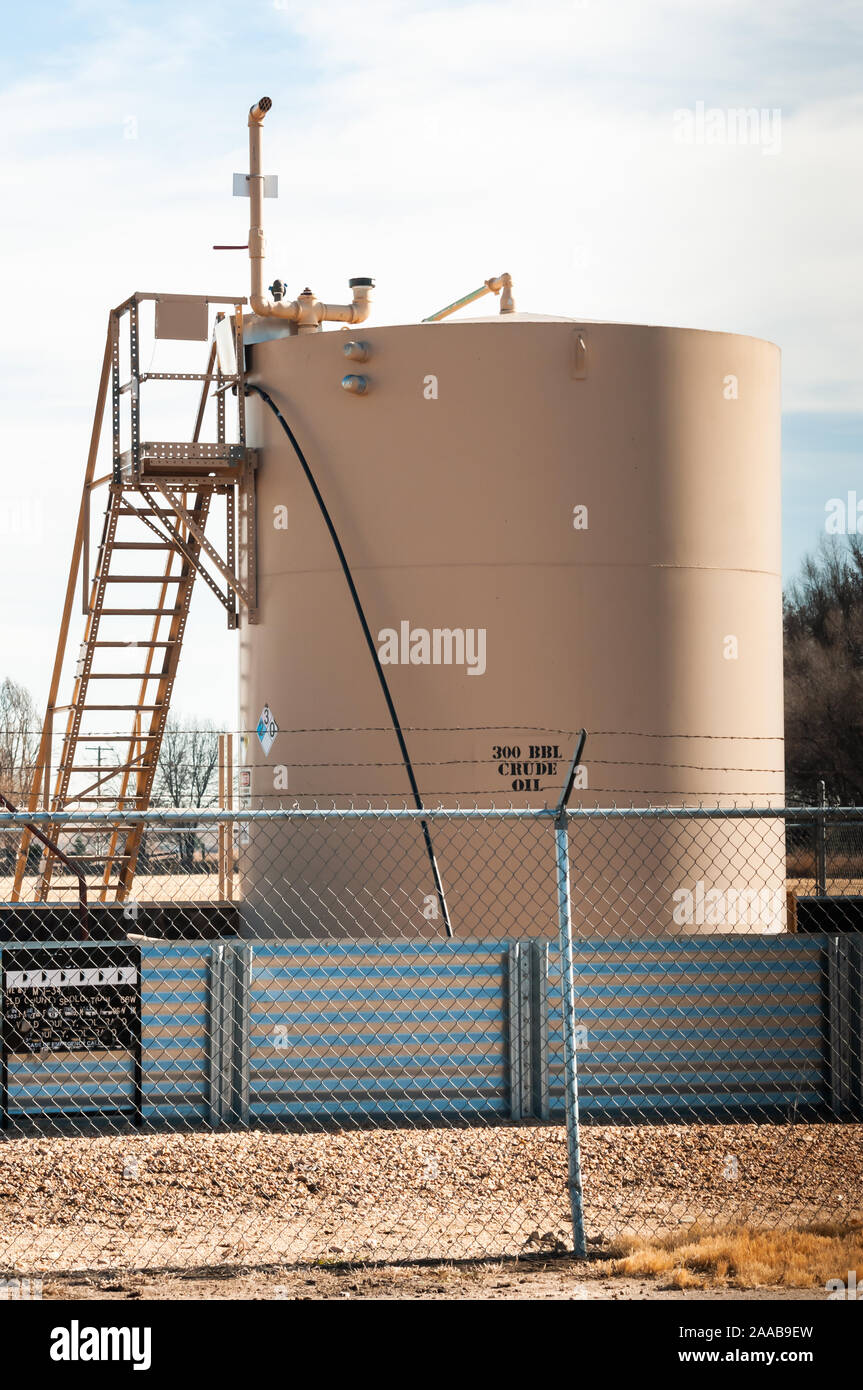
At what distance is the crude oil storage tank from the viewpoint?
14.6m

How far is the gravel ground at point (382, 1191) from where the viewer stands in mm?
7883

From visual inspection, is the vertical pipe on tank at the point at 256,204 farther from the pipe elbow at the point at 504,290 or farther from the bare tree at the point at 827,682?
the bare tree at the point at 827,682

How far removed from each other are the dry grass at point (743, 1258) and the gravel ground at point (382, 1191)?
41cm

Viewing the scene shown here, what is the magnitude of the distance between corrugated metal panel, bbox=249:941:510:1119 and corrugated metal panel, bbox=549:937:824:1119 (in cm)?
47

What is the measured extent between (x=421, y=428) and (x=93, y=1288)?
30.2 ft

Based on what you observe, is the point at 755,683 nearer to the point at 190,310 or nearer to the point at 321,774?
the point at 321,774

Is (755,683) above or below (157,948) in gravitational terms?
above

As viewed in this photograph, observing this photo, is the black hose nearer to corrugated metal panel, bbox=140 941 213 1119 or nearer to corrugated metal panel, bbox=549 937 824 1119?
corrugated metal panel, bbox=549 937 824 1119

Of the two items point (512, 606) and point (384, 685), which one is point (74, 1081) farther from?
point (512, 606)

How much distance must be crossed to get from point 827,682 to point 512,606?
126ft

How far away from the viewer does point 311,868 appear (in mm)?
15273

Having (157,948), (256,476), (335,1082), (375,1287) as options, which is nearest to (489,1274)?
(375,1287)

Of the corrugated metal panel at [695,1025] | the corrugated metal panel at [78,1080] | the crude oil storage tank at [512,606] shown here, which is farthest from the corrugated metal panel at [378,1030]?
the crude oil storage tank at [512,606]

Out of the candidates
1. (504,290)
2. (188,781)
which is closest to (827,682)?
(188,781)
